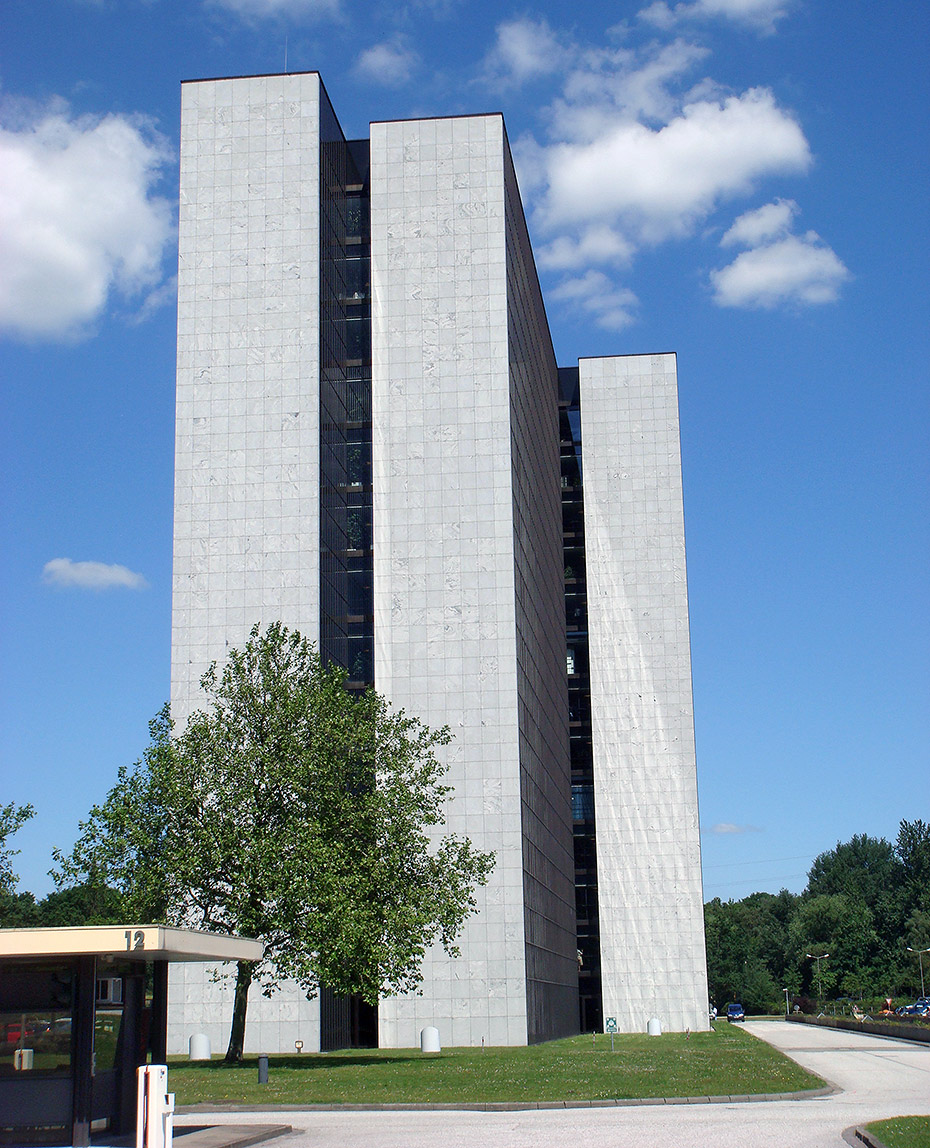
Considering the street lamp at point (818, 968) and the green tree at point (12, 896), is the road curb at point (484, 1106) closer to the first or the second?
the green tree at point (12, 896)

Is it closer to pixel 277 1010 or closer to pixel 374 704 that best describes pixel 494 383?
pixel 374 704

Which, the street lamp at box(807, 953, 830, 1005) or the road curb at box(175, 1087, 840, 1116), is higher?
the road curb at box(175, 1087, 840, 1116)

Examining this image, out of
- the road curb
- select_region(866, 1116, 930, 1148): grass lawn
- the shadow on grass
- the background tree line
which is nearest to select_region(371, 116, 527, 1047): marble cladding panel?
the shadow on grass

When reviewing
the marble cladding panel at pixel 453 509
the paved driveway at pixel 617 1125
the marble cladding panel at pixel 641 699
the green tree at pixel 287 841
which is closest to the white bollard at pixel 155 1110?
the paved driveway at pixel 617 1125

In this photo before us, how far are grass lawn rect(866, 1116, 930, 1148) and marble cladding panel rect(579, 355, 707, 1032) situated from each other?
280 feet

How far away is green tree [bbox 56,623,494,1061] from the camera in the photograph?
1679 inches

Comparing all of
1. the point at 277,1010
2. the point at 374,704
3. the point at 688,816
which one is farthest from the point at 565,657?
the point at 374,704

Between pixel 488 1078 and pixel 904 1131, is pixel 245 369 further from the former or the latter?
pixel 904 1131

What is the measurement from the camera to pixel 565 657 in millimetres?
114188

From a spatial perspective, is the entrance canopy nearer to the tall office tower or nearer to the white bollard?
the white bollard

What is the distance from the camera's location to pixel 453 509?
69.5m

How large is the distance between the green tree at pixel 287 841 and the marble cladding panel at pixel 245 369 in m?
19.6

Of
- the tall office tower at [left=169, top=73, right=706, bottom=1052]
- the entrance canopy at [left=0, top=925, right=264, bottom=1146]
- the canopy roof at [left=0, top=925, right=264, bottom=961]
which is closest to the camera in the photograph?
the canopy roof at [left=0, top=925, right=264, bottom=961]

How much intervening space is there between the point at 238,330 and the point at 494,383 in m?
14.2
